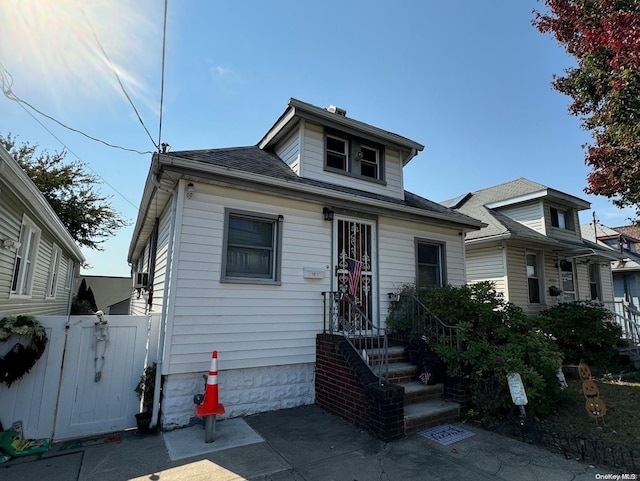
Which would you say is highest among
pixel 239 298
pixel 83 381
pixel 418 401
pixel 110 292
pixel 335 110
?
pixel 335 110

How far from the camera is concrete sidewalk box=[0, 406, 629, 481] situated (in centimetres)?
326

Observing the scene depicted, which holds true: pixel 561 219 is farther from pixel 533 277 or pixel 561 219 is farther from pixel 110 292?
pixel 110 292

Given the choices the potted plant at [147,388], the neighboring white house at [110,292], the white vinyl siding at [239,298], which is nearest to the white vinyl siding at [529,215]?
the white vinyl siding at [239,298]

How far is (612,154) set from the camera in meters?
8.90

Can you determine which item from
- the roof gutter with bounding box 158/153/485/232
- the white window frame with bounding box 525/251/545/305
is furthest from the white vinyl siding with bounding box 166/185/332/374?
the white window frame with bounding box 525/251/545/305

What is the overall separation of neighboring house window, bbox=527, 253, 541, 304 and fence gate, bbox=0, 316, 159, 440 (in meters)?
11.6

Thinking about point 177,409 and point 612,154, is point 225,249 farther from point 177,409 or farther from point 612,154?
point 612,154

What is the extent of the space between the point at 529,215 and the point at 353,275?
9578 mm

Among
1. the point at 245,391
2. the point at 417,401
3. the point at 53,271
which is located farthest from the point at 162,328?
the point at 53,271

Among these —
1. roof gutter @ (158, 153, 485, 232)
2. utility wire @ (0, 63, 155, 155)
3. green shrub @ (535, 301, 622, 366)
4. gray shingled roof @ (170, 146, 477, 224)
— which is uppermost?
utility wire @ (0, 63, 155, 155)

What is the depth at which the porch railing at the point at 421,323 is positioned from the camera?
5.35 m

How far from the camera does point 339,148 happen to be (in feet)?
24.4

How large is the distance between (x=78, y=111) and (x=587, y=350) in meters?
12.6

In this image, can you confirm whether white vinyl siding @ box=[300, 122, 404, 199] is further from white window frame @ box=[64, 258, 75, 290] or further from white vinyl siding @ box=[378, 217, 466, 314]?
white window frame @ box=[64, 258, 75, 290]
